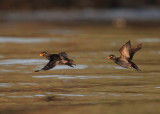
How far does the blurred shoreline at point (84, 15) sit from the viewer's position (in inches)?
1868

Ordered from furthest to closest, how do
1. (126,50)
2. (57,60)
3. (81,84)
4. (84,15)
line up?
1. (84,15)
2. (81,84)
3. (57,60)
4. (126,50)

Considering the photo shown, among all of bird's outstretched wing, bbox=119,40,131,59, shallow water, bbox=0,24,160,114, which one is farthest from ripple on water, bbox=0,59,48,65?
bird's outstretched wing, bbox=119,40,131,59

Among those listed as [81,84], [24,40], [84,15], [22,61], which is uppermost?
[84,15]

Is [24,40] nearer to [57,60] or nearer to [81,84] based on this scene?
[81,84]

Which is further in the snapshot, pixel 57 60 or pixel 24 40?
pixel 24 40

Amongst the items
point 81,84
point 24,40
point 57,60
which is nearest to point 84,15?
point 24,40

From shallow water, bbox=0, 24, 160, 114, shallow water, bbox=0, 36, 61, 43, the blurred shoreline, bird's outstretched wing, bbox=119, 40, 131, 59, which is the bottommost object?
shallow water, bbox=0, 24, 160, 114

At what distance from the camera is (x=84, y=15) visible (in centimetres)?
5153

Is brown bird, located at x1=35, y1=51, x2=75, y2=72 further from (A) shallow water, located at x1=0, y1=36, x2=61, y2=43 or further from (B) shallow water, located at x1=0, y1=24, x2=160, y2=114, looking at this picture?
(A) shallow water, located at x1=0, y1=36, x2=61, y2=43

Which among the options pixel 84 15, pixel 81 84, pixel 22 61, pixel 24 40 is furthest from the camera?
pixel 84 15

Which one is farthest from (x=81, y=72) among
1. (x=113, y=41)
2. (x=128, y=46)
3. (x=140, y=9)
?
(x=140, y=9)

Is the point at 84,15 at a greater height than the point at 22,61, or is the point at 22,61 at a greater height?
the point at 84,15

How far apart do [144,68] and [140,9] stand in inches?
1482

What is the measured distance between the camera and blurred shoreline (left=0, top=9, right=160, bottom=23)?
4744 centimetres
